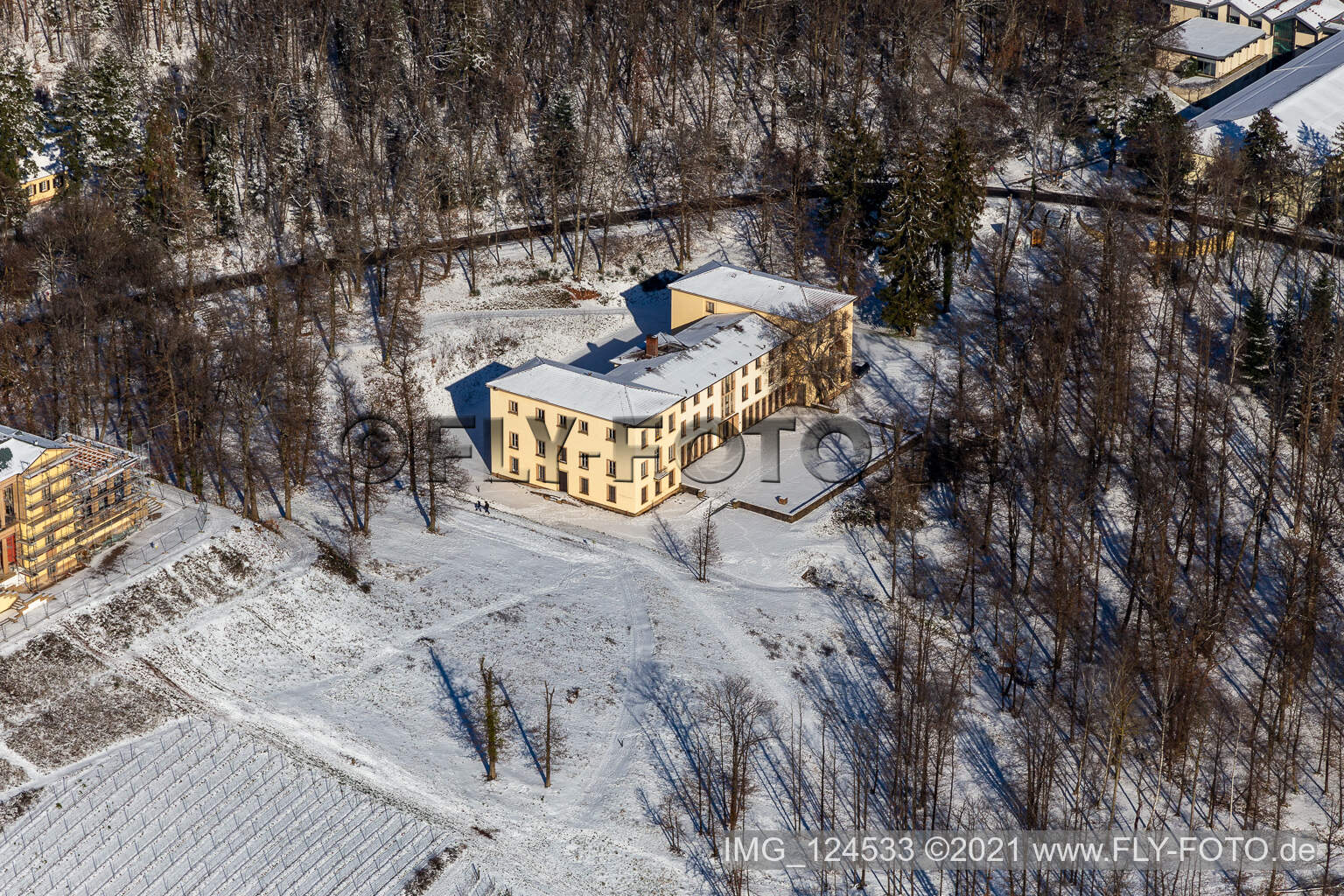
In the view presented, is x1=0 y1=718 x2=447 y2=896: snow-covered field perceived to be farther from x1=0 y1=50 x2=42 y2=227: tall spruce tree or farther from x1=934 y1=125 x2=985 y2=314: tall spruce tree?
x1=934 y1=125 x2=985 y2=314: tall spruce tree

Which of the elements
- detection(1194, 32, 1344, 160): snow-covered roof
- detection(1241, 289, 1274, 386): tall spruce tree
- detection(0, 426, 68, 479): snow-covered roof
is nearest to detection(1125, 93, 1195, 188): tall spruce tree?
detection(1194, 32, 1344, 160): snow-covered roof

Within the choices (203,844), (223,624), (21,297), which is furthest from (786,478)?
(21,297)

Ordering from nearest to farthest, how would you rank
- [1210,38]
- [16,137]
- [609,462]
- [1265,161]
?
[609,462] < [16,137] < [1265,161] < [1210,38]

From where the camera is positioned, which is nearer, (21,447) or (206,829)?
(206,829)

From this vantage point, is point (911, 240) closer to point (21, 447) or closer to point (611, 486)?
point (611, 486)

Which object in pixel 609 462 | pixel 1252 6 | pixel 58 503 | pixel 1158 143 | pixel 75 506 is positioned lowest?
pixel 609 462

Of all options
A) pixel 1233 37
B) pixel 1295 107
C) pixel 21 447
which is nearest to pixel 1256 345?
pixel 1295 107

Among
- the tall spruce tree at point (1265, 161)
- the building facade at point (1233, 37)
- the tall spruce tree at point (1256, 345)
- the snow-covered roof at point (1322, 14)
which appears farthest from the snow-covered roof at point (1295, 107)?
the tall spruce tree at point (1256, 345)
